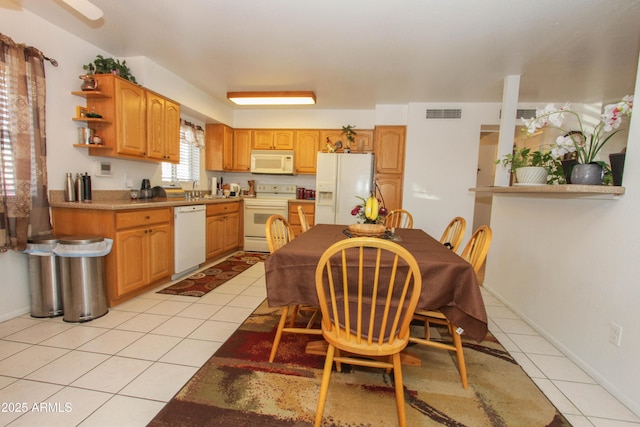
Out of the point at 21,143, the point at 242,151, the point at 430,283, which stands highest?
the point at 242,151

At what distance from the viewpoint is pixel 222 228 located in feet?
14.1

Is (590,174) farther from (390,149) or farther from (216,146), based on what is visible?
(216,146)

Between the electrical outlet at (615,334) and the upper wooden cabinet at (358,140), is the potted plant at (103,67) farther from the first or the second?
the electrical outlet at (615,334)

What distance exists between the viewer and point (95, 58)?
291 centimetres

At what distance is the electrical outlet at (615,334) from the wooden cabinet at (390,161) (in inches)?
117

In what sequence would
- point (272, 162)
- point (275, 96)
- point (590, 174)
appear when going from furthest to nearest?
1. point (272, 162)
2. point (275, 96)
3. point (590, 174)

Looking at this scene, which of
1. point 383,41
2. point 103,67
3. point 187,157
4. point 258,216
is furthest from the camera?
point 258,216

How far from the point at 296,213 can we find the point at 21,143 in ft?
10.7

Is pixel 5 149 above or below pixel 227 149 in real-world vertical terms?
below

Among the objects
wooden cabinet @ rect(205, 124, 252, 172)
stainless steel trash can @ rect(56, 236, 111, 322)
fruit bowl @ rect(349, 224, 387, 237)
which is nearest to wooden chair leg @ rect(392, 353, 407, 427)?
fruit bowl @ rect(349, 224, 387, 237)

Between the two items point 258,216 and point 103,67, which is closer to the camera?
point 103,67

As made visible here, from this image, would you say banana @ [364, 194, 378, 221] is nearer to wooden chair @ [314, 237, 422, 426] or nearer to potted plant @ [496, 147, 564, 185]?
wooden chair @ [314, 237, 422, 426]

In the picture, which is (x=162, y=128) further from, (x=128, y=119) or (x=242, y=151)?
(x=242, y=151)

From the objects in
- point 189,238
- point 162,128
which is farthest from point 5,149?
point 189,238
